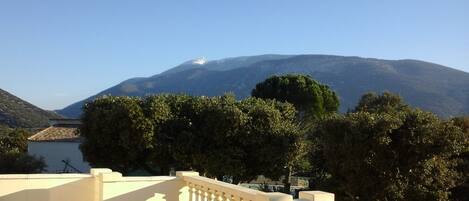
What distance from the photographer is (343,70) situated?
17975cm

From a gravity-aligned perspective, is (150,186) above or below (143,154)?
above

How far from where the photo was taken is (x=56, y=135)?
43938 mm

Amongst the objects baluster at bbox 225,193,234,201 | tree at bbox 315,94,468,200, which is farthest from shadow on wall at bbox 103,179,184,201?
tree at bbox 315,94,468,200

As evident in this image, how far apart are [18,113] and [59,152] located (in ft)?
87.0

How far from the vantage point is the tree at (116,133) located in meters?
22.3

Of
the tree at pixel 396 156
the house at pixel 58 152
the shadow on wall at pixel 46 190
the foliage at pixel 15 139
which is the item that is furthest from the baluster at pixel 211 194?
the foliage at pixel 15 139

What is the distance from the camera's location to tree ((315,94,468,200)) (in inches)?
764

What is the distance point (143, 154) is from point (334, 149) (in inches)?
332

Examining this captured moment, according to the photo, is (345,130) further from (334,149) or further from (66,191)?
(66,191)

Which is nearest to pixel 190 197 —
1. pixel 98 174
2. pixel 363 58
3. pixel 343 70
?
pixel 98 174

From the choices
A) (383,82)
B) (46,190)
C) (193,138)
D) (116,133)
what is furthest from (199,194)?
(383,82)

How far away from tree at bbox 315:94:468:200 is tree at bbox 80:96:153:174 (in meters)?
8.45

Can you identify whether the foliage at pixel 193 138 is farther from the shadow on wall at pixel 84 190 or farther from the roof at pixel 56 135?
the roof at pixel 56 135

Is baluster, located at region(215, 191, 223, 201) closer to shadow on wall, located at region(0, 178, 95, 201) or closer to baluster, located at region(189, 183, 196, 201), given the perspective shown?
baluster, located at region(189, 183, 196, 201)
